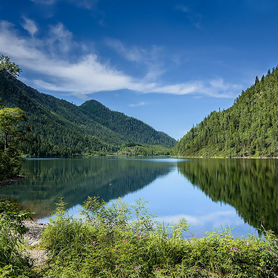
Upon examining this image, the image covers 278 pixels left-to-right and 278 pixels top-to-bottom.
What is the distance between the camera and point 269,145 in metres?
175

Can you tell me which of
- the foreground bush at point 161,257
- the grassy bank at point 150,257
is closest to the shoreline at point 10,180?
the grassy bank at point 150,257

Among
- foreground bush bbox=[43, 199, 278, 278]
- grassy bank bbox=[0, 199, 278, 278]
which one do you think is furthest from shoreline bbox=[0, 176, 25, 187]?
foreground bush bbox=[43, 199, 278, 278]

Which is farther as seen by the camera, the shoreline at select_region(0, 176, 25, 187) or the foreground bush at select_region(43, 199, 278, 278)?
the shoreline at select_region(0, 176, 25, 187)

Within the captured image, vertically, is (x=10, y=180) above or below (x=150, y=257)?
below

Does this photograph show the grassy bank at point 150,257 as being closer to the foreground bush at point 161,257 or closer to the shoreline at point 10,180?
the foreground bush at point 161,257

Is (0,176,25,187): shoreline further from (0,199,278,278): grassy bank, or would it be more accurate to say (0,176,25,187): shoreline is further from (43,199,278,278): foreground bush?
(43,199,278,278): foreground bush

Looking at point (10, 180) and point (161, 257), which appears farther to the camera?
point (10, 180)

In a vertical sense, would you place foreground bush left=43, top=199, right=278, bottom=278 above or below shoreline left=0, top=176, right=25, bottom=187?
above

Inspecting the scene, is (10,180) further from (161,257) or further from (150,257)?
(161,257)

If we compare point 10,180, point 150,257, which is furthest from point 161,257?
point 10,180

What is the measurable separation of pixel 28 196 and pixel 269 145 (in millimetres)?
162173

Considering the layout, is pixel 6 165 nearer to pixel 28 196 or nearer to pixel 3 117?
pixel 3 117

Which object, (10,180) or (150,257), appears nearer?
(150,257)

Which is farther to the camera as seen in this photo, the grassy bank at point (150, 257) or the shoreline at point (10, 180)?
the shoreline at point (10, 180)
